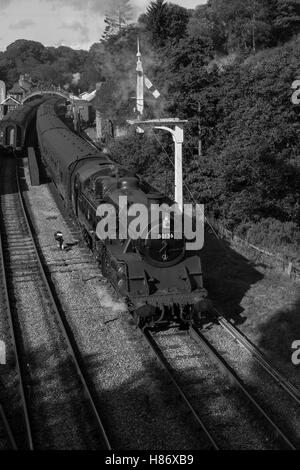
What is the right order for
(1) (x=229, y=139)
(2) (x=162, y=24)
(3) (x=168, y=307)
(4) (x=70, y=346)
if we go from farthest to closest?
1. (2) (x=162, y=24)
2. (1) (x=229, y=139)
3. (3) (x=168, y=307)
4. (4) (x=70, y=346)

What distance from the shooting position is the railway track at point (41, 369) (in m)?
9.12

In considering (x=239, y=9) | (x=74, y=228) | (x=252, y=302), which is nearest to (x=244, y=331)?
(x=252, y=302)

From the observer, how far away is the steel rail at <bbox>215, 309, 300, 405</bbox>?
10203mm

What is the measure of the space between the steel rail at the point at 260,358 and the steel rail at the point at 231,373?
0.71 metres

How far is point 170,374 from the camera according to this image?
10711mm

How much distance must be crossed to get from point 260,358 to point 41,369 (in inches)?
191

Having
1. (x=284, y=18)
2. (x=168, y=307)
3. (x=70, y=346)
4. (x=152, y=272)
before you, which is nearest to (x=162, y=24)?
(x=284, y=18)

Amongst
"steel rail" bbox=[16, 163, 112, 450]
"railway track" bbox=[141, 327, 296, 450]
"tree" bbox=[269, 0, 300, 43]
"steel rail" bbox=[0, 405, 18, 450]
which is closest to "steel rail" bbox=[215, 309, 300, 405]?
"railway track" bbox=[141, 327, 296, 450]

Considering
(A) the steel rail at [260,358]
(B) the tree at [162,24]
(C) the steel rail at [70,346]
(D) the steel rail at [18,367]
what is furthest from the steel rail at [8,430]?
(B) the tree at [162,24]

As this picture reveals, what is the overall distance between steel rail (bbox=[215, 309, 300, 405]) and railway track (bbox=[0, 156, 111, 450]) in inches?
150

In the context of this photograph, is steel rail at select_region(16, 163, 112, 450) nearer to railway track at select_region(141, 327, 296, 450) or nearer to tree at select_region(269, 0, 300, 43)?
railway track at select_region(141, 327, 296, 450)

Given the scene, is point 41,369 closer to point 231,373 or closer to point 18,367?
point 18,367

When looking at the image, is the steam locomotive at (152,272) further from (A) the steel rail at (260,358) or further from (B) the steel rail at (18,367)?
(B) the steel rail at (18,367)

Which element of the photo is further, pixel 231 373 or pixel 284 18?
pixel 284 18
